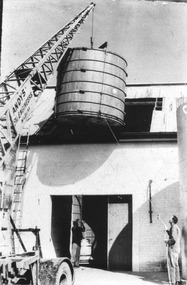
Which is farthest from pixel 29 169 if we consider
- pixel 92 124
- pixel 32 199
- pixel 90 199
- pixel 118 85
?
pixel 90 199

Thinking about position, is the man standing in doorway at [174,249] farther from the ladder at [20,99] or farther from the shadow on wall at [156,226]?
the ladder at [20,99]

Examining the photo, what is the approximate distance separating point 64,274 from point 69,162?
5.51 metres

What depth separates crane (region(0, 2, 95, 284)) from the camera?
831cm

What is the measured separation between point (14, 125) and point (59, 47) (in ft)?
16.7

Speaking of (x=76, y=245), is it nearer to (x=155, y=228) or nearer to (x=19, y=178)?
(x=155, y=228)

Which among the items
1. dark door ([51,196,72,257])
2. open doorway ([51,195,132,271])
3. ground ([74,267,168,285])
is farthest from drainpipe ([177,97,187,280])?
dark door ([51,196,72,257])

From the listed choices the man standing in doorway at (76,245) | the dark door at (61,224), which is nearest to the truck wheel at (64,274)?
the man standing in doorway at (76,245)

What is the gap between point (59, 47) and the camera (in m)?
15.2

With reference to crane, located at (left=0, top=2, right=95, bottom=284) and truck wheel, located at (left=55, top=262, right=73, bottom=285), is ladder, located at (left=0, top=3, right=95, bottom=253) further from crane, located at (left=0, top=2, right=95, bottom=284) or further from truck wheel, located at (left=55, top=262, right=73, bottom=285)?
truck wheel, located at (left=55, top=262, right=73, bottom=285)

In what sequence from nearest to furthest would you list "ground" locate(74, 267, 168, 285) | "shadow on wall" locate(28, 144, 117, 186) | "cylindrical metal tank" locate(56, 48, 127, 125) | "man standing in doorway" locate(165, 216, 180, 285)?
"man standing in doorway" locate(165, 216, 180, 285), "ground" locate(74, 267, 168, 285), "cylindrical metal tank" locate(56, 48, 127, 125), "shadow on wall" locate(28, 144, 117, 186)

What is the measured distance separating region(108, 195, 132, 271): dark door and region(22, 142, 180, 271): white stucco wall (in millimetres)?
927

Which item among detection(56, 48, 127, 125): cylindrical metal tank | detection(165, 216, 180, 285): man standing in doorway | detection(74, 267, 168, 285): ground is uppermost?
detection(56, 48, 127, 125): cylindrical metal tank

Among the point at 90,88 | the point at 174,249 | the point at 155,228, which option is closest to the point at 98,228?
the point at 155,228

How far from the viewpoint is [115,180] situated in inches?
535
